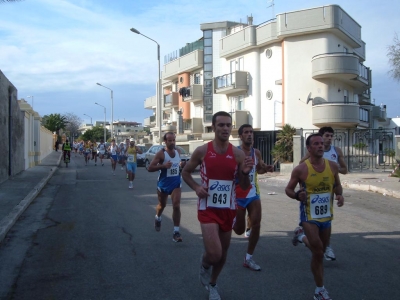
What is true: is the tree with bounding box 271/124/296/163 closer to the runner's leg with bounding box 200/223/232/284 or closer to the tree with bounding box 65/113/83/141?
the runner's leg with bounding box 200/223/232/284

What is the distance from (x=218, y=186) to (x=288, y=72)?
28.8 m

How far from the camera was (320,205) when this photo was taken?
5387mm

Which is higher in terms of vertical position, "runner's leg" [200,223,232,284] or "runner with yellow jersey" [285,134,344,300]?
"runner with yellow jersey" [285,134,344,300]

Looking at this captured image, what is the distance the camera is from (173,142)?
8.60 metres

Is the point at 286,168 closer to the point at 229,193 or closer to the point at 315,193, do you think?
the point at 315,193

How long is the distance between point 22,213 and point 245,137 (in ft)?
23.2

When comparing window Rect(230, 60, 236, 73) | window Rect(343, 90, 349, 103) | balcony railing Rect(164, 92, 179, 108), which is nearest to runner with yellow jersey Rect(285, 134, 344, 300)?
window Rect(343, 90, 349, 103)

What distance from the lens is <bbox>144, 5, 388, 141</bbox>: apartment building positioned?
30938mm

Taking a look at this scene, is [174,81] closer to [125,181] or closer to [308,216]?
[125,181]

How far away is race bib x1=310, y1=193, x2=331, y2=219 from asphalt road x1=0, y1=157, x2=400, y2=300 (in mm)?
911

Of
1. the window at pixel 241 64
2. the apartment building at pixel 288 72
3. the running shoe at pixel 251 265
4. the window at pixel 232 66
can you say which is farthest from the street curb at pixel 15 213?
the window at pixel 232 66

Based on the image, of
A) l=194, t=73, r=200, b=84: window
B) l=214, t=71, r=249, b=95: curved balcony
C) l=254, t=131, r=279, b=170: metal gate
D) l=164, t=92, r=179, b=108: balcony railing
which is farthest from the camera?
l=164, t=92, r=179, b=108: balcony railing

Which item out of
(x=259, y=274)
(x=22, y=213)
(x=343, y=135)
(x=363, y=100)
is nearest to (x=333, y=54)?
(x=343, y=135)

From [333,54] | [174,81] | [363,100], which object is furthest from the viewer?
[174,81]
